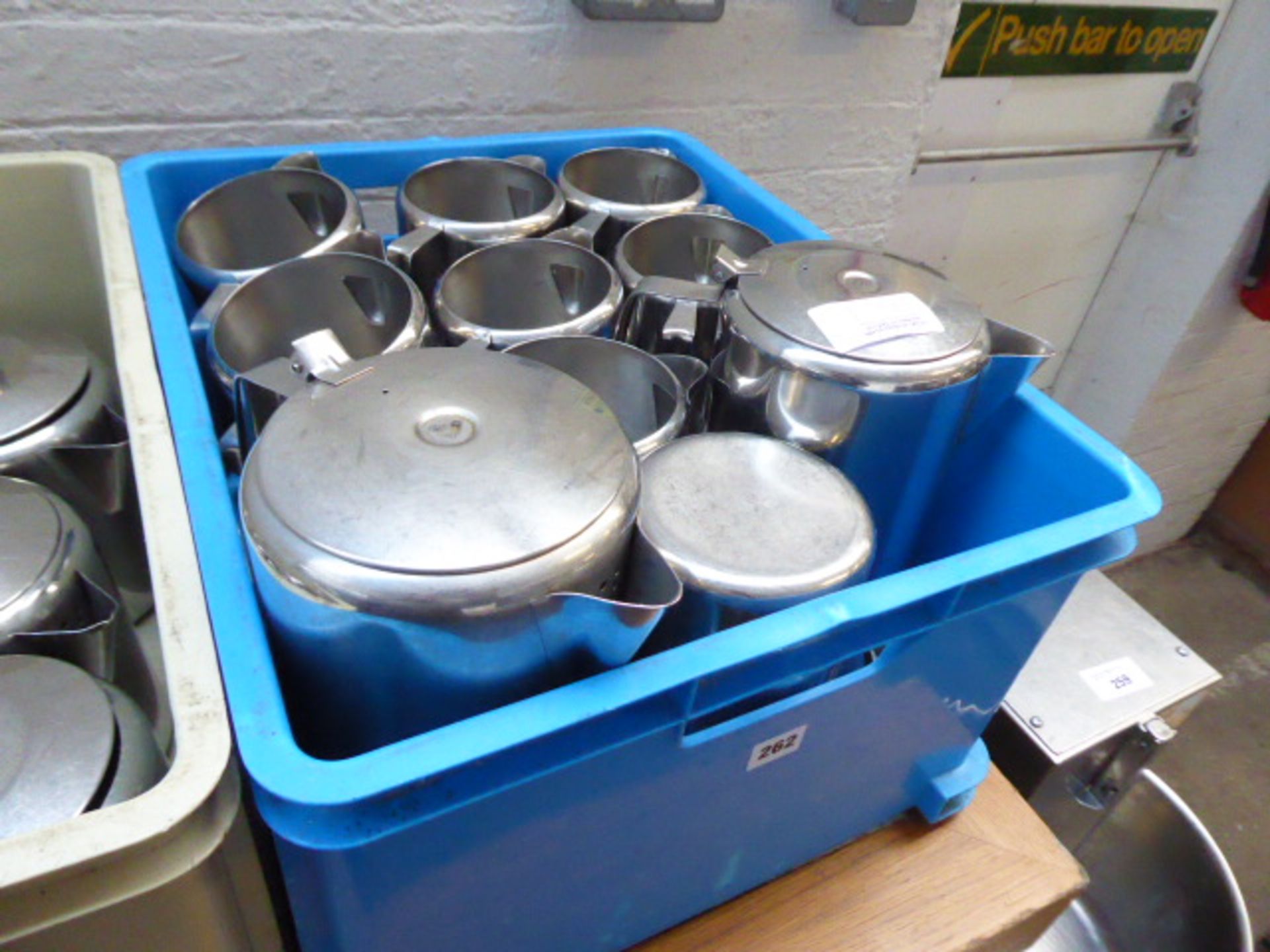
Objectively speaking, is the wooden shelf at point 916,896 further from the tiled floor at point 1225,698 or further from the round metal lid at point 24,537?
the tiled floor at point 1225,698

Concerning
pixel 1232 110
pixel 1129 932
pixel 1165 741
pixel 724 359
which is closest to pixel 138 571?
pixel 724 359

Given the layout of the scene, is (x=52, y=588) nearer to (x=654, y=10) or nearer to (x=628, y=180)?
(x=628, y=180)

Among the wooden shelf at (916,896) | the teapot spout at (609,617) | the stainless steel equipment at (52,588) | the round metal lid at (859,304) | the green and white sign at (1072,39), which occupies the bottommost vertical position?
the wooden shelf at (916,896)

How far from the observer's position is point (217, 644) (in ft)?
1.05

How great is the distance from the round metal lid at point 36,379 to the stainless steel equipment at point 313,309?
0.12 metres

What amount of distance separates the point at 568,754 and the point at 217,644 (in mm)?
140

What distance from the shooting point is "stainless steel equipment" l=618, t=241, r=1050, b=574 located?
0.46m

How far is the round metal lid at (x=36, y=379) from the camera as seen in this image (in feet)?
1.67

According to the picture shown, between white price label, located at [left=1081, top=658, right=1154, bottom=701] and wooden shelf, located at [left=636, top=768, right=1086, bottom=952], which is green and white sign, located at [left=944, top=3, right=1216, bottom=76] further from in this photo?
wooden shelf, located at [left=636, top=768, right=1086, bottom=952]

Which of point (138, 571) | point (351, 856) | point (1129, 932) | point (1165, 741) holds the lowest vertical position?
point (1129, 932)

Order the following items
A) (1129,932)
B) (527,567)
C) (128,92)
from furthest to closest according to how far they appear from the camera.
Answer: (1129,932), (128,92), (527,567)

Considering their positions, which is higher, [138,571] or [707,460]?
[707,460]

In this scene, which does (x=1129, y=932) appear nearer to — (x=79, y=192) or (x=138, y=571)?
(x=138, y=571)

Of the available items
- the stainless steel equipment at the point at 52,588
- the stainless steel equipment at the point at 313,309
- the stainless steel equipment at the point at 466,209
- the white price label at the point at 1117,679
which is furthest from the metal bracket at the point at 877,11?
the stainless steel equipment at the point at 52,588
